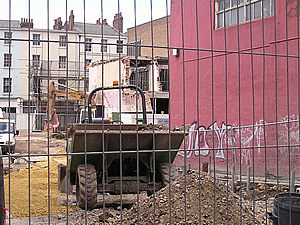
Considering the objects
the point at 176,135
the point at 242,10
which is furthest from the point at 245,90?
the point at 176,135

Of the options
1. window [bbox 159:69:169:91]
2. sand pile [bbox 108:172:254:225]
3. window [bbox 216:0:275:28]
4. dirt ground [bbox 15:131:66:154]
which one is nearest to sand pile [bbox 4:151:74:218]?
sand pile [bbox 108:172:254:225]

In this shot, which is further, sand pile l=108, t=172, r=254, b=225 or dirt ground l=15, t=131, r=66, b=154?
dirt ground l=15, t=131, r=66, b=154

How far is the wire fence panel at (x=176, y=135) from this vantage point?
13.3 feet

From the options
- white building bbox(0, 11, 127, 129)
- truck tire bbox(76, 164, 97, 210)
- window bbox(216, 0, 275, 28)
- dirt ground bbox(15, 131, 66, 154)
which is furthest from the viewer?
dirt ground bbox(15, 131, 66, 154)

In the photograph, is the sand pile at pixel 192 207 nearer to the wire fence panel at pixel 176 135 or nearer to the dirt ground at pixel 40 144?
the wire fence panel at pixel 176 135

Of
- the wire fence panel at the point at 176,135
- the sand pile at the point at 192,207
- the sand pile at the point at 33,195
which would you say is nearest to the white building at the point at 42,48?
the wire fence panel at the point at 176,135

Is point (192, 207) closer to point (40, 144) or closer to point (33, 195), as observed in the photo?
point (33, 195)

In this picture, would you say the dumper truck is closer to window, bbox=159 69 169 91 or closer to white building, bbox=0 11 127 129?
white building, bbox=0 11 127 129

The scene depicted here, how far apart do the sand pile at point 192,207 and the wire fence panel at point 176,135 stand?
0.02 metres

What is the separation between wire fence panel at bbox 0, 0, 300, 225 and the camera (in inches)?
159

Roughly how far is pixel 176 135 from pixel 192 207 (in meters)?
2.32

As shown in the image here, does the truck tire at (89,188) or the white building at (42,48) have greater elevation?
the white building at (42,48)

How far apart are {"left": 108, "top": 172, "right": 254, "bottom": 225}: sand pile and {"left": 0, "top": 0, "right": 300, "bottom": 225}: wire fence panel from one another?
19mm

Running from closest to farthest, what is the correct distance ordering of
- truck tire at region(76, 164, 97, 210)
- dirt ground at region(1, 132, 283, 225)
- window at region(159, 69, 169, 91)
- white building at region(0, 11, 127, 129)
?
1. white building at region(0, 11, 127, 129)
2. dirt ground at region(1, 132, 283, 225)
3. truck tire at region(76, 164, 97, 210)
4. window at region(159, 69, 169, 91)
